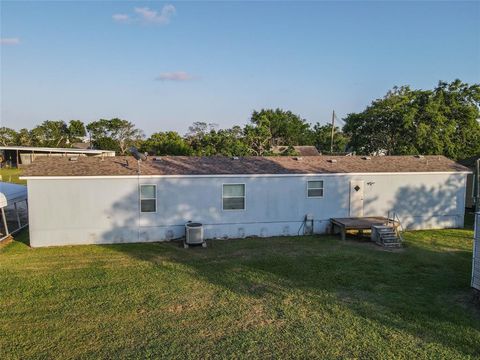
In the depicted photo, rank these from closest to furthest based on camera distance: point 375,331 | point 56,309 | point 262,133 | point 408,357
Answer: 1. point 408,357
2. point 375,331
3. point 56,309
4. point 262,133

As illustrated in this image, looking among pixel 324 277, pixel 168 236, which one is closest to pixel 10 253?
pixel 168 236

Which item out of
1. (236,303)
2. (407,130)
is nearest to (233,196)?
(236,303)

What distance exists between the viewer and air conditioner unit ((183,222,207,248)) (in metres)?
14.5

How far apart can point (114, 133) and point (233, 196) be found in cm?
5645

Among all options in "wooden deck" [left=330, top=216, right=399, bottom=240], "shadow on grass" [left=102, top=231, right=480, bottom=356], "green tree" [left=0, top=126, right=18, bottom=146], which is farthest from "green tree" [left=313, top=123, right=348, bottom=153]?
"green tree" [left=0, top=126, right=18, bottom=146]

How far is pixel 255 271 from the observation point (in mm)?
11656

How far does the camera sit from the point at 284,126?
2152 inches

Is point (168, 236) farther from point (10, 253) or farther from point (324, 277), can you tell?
point (324, 277)

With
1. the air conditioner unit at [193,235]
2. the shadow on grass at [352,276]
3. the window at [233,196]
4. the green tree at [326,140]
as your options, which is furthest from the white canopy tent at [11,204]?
the green tree at [326,140]

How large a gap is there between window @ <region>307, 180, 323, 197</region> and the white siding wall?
0.19m

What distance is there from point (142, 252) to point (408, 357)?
9.60 m

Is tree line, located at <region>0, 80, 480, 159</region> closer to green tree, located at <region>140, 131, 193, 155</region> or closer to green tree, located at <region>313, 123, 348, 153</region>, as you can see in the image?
green tree, located at <region>140, 131, 193, 155</region>

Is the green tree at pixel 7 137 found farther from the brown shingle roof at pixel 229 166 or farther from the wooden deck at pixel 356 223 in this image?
the wooden deck at pixel 356 223

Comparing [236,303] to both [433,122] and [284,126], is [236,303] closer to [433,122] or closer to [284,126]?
[433,122]
